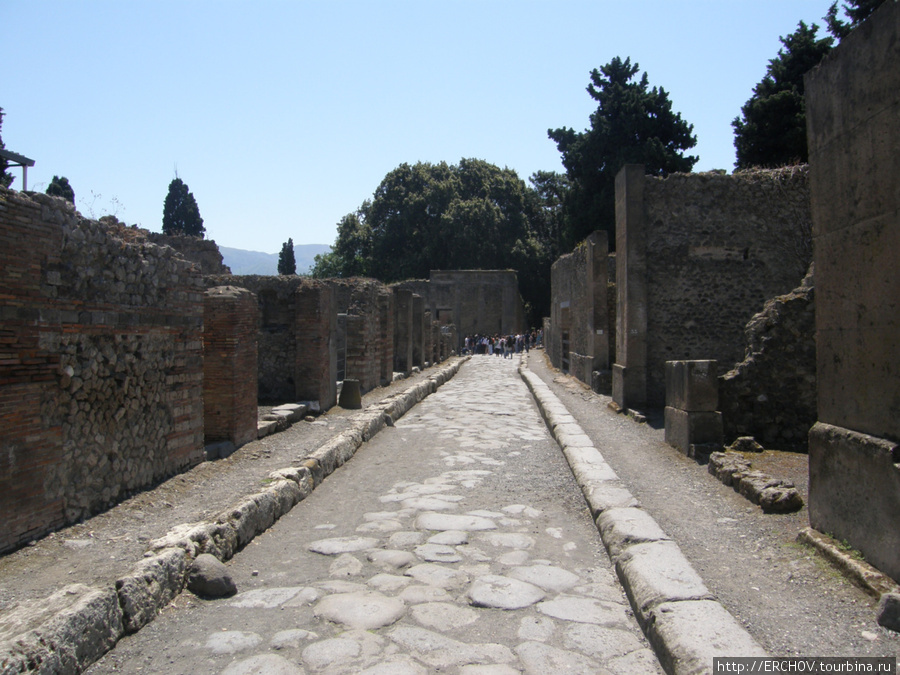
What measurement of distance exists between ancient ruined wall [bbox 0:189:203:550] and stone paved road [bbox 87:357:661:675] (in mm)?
1245

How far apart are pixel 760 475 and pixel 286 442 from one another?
524 centimetres

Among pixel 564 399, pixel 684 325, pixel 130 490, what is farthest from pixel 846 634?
pixel 564 399

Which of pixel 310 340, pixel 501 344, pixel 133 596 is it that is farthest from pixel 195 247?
pixel 501 344

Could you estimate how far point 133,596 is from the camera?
3.41m

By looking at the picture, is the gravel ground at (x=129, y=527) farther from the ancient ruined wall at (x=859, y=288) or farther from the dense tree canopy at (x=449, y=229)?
the dense tree canopy at (x=449, y=229)

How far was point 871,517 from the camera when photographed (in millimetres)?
3701

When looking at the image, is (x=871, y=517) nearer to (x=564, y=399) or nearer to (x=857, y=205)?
(x=857, y=205)

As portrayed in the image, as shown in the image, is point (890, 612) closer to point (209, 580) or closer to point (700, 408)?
point (209, 580)

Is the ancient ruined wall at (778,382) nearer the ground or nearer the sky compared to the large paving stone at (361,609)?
nearer the sky

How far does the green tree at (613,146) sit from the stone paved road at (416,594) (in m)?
24.0

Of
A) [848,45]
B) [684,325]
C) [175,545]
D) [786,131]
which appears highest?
[786,131]

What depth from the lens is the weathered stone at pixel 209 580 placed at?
384cm

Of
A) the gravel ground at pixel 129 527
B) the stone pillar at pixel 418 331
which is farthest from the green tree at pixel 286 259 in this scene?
the gravel ground at pixel 129 527

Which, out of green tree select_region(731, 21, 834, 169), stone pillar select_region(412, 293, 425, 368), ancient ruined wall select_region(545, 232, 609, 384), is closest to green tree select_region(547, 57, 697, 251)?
green tree select_region(731, 21, 834, 169)
